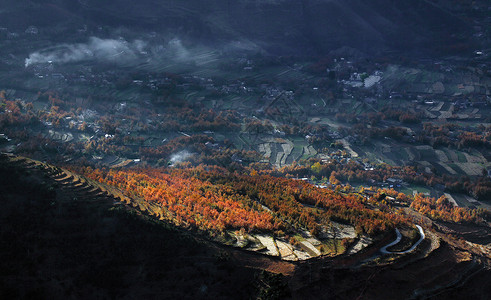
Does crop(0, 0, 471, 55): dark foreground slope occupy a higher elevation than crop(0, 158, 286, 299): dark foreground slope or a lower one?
higher

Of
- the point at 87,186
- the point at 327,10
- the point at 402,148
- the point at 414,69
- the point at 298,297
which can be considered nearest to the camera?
the point at 298,297

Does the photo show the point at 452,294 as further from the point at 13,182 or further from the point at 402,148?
the point at 402,148

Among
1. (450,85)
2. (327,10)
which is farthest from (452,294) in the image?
(327,10)

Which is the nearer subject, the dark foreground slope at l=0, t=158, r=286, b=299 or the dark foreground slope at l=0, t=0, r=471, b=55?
Answer: the dark foreground slope at l=0, t=158, r=286, b=299

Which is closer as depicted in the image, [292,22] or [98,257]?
[98,257]

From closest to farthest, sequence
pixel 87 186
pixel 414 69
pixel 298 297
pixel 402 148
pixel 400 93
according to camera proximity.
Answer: pixel 298 297, pixel 87 186, pixel 402 148, pixel 400 93, pixel 414 69

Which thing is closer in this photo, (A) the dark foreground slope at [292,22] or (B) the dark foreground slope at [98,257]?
(B) the dark foreground slope at [98,257]

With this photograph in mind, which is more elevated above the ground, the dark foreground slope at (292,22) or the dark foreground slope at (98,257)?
the dark foreground slope at (292,22)

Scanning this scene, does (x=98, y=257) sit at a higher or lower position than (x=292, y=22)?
lower
